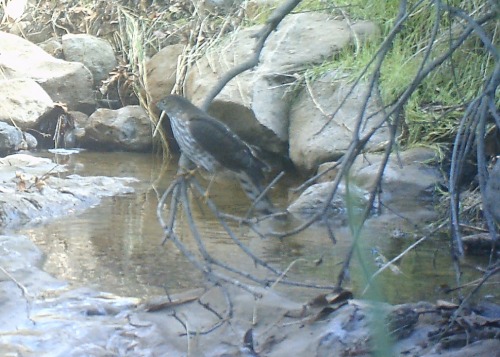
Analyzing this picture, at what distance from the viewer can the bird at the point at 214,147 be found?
400 centimetres

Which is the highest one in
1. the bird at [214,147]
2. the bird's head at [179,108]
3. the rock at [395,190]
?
the bird's head at [179,108]

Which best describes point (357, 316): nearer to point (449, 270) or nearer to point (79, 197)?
point (449, 270)

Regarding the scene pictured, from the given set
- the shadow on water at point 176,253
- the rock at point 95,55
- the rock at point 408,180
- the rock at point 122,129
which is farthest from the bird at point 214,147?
the rock at point 95,55

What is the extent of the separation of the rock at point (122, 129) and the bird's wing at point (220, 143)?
493 centimetres

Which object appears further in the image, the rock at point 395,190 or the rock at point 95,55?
the rock at point 95,55

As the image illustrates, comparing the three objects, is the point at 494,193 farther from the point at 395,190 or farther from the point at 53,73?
the point at 53,73

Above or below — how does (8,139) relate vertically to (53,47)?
below

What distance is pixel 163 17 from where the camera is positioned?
1025 centimetres

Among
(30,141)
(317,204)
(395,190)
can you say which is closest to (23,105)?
(30,141)

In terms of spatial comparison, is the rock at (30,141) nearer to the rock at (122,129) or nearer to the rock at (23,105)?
the rock at (23,105)

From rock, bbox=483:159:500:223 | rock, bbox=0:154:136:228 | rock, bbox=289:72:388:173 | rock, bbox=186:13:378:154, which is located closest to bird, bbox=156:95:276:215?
rock, bbox=483:159:500:223

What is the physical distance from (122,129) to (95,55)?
1604mm

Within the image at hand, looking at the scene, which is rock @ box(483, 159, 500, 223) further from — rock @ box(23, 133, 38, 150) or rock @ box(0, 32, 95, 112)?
rock @ box(0, 32, 95, 112)

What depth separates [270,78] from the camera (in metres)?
7.82
